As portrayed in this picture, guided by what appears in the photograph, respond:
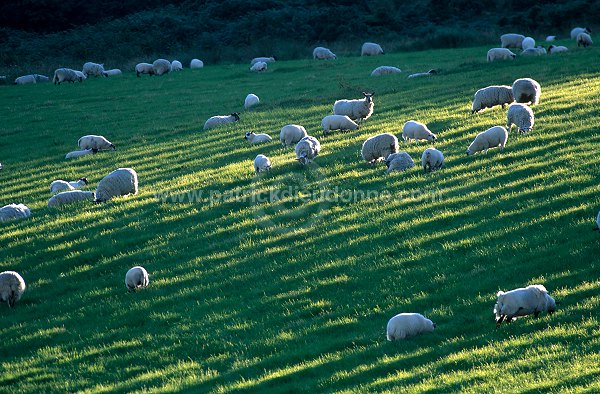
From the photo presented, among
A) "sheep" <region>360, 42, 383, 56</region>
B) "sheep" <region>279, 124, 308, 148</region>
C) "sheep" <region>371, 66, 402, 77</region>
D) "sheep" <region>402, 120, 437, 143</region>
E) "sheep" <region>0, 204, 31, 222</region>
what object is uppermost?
"sheep" <region>360, 42, 383, 56</region>

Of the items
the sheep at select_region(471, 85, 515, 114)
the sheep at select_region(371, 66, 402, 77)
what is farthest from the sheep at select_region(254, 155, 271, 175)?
the sheep at select_region(371, 66, 402, 77)

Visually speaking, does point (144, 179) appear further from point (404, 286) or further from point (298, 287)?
point (404, 286)

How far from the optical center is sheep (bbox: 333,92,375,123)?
93.5 feet

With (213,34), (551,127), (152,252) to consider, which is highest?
(213,34)

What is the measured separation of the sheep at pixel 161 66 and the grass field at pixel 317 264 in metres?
24.4

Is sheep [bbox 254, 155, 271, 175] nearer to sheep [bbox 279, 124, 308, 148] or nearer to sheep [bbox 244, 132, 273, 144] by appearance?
sheep [bbox 279, 124, 308, 148]

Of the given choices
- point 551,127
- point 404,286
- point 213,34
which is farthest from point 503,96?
point 213,34

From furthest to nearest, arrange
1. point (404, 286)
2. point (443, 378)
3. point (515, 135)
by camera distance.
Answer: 1. point (515, 135)
2. point (404, 286)
3. point (443, 378)

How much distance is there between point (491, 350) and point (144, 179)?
1499 centimetres

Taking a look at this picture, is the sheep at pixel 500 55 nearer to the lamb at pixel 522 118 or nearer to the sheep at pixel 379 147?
the lamb at pixel 522 118

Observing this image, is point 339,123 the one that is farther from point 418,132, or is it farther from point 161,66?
point 161,66

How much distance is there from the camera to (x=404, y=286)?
1543 centimetres

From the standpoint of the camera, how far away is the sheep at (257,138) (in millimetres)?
27750

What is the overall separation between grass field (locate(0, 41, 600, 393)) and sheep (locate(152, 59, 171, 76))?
24447 millimetres
